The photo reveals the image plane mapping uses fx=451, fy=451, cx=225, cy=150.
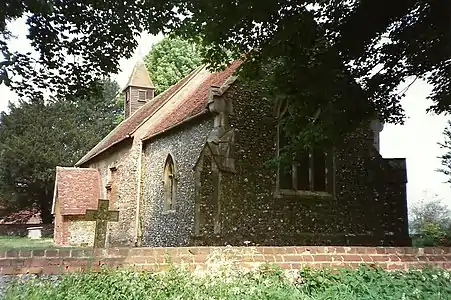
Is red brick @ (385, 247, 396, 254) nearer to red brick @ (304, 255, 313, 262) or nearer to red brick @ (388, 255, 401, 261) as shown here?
red brick @ (388, 255, 401, 261)

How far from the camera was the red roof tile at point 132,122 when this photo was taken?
3.37m

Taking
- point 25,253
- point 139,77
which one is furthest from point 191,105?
point 25,253

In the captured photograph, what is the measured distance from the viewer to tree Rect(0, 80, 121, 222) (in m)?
2.93

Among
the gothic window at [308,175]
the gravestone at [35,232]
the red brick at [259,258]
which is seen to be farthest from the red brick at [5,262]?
the gothic window at [308,175]

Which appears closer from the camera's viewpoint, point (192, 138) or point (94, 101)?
point (94, 101)

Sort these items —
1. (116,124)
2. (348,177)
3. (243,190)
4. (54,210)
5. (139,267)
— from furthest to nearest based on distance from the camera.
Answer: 1. (348,177)
2. (243,190)
3. (116,124)
4. (54,210)
5. (139,267)

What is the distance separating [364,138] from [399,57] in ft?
5.20

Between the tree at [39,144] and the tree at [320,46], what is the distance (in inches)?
18.7

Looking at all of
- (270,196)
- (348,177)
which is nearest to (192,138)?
(270,196)

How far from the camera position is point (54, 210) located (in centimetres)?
307

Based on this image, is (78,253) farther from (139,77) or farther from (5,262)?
(139,77)

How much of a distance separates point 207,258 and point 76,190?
139 cm

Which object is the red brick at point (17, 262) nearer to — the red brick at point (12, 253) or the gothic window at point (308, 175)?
the red brick at point (12, 253)

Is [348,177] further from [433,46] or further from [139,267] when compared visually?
[139,267]
